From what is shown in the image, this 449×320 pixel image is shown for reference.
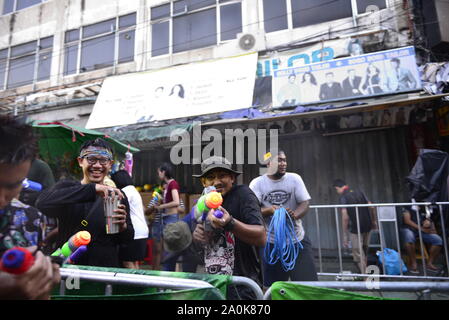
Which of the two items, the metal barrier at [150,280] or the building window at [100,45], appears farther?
the building window at [100,45]

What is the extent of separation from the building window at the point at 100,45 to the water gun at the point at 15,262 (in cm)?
1087

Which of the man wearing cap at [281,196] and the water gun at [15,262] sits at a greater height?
the man wearing cap at [281,196]

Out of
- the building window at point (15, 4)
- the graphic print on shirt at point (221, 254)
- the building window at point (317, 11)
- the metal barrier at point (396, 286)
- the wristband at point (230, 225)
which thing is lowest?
the metal barrier at point (396, 286)

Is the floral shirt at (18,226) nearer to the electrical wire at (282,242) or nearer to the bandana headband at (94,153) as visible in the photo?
the bandana headband at (94,153)

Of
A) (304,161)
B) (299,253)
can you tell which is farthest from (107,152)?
(304,161)

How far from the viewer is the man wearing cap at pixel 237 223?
2020 mm

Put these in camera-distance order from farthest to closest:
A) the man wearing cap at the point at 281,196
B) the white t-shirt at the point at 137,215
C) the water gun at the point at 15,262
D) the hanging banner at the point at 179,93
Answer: the hanging banner at the point at 179,93, the white t-shirt at the point at 137,215, the man wearing cap at the point at 281,196, the water gun at the point at 15,262

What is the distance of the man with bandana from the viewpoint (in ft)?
6.74

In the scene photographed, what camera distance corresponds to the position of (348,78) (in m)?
6.69

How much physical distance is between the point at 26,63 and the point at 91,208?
13605mm

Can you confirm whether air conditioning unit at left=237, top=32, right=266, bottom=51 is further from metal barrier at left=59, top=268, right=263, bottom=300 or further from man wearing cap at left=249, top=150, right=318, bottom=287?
metal barrier at left=59, top=268, right=263, bottom=300

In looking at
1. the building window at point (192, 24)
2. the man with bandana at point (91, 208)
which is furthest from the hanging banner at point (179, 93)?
the man with bandana at point (91, 208)

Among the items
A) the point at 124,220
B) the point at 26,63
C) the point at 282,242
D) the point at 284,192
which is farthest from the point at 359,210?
the point at 26,63

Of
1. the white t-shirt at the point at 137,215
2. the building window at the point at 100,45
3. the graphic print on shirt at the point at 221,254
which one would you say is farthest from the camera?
the building window at the point at 100,45
